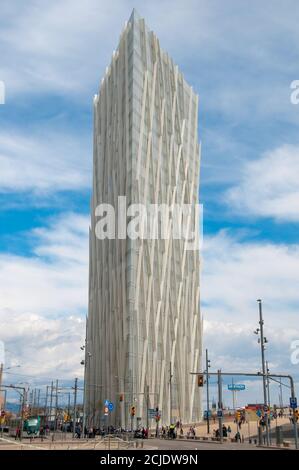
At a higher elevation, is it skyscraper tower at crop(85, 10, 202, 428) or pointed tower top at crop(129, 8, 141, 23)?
pointed tower top at crop(129, 8, 141, 23)

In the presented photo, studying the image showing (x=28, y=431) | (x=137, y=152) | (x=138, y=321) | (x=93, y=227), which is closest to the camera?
(x=28, y=431)

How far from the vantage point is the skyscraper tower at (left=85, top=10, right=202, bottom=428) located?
89062 mm

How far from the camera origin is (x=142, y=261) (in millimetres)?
91938

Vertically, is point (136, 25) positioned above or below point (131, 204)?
above

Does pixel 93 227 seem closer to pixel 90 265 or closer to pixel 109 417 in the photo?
pixel 90 265

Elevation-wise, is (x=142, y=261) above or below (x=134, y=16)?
below

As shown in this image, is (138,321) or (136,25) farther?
(136,25)

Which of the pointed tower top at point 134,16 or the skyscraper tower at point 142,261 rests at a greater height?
the pointed tower top at point 134,16

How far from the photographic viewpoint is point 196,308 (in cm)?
10750

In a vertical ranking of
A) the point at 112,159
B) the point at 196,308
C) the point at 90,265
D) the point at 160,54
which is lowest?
the point at 196,308

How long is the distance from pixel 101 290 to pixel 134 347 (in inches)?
821

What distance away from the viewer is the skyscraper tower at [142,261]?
8906 centimetres

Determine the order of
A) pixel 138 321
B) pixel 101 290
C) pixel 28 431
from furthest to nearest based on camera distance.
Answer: pixel 101 290, pixel 138 321, pixel 28 431

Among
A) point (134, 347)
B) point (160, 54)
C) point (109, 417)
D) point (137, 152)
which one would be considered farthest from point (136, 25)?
point (109, 417)
